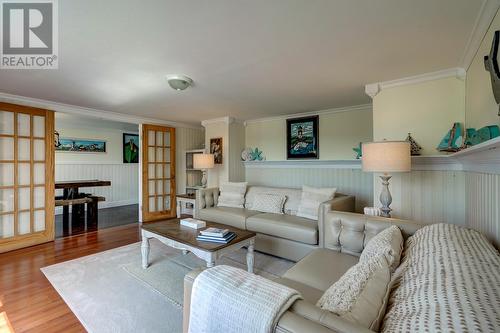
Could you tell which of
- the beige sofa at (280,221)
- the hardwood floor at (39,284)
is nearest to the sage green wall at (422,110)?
the beige sofa at (280,221)

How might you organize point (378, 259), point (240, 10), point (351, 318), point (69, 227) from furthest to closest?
point (69, 227)
point (240, 10)
point (378, 259)
point (351, 318)

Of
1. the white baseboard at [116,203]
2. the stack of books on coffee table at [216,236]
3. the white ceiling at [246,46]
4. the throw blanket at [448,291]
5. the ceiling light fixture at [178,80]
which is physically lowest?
the white baseboard at [116,203]

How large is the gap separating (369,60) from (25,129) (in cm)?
446

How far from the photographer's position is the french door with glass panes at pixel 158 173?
15.5 ft

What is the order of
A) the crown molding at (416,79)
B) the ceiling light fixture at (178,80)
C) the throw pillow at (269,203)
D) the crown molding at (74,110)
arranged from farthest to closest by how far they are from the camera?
the throw pillow at (269,203) → the crown molding at (74,110) → the ceiling light fixture at (178,80) → the crown molding at (416,79)

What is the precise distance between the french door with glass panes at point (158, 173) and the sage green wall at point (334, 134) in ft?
7.08

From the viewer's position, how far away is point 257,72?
2.35 metres

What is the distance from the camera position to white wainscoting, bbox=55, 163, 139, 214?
217 inches

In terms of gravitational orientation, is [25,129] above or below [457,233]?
above

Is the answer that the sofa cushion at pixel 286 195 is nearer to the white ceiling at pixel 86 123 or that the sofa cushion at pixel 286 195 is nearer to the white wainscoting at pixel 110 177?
the white ceiling at pixel 86 123

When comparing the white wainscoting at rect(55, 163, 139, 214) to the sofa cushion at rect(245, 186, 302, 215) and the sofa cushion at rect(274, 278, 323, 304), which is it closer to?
the sofa cushion at rect(245, 186, 302, 215)

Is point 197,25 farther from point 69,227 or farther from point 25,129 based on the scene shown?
point 69,227

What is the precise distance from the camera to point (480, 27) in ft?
5.13

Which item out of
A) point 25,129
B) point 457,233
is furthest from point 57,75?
point 457,233
